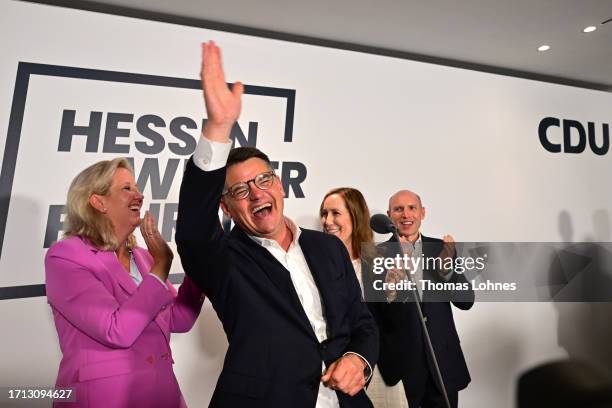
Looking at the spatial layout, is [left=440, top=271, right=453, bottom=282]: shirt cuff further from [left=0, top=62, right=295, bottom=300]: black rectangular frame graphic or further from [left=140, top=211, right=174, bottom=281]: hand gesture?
[left=140, top=211, right=174, bottom=281]: hand gesture

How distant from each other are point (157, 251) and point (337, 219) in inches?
50.3

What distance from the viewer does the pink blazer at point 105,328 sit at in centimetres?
136

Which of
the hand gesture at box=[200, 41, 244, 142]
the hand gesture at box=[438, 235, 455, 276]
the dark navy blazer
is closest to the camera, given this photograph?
the hand gesture at box=[200, 41, 244, 142]

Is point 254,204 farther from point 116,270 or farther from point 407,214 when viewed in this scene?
point 407,214

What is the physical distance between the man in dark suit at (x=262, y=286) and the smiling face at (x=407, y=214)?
4.25 feet

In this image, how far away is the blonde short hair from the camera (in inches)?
61.8

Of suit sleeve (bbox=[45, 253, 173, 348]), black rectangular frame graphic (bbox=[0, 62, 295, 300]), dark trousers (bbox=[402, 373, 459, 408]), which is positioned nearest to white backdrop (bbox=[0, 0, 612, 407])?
black rectangular frame graphic (bbox=[0, 62, 295, 300])

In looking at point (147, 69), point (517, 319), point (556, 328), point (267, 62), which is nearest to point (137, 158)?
point (147, 69)

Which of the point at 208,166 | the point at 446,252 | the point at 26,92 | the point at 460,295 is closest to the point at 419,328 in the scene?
the point at 460,295

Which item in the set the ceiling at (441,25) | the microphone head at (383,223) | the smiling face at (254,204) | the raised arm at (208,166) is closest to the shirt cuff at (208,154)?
the raised arm at (208,166)

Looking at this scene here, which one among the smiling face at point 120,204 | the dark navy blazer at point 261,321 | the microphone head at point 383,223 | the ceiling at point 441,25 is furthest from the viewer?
the ceiling at point 441,25

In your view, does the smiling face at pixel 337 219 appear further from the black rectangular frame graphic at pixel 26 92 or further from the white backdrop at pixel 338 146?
the black rectangular frame graphic at pixel 26 92

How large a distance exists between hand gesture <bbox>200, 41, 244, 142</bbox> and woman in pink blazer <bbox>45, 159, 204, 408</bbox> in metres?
0.75

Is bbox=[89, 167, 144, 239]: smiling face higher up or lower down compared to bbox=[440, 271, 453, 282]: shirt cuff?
higher up
